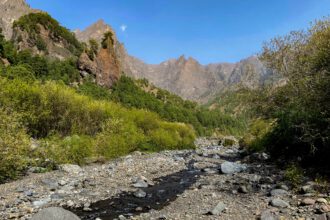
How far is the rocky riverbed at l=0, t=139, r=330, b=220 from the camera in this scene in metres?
15.8

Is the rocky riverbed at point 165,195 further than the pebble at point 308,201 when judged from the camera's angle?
Yes

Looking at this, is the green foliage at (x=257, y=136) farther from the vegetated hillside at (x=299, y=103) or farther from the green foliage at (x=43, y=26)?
the green foliage at (x=43, y=26)

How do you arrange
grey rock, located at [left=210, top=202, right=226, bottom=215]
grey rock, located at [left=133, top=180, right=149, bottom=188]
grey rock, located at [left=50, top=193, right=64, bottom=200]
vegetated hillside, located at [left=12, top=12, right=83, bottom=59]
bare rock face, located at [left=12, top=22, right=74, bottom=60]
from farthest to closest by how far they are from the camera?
1. vegetated hillside, located at [left=12, top=12, right=83, bottom=59]
2. bare rock face, located at [left=12, top=22, right=74, bottom=60]
3. grey rock, located at [left=133, top=180, right=149, bottom=188]
4. grey rock, located at [left=50, top=193, right=64, bottom=200]
5. grey rock, located at [left=210, top=202, right=226, bottom=215]

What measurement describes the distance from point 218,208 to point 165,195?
5.95m

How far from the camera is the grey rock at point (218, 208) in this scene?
15792mm

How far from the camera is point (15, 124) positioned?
23.1m

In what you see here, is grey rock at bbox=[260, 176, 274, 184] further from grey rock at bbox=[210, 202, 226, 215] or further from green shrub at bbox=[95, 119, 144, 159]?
green shrub at bbox=[95, 119, 144, 159]

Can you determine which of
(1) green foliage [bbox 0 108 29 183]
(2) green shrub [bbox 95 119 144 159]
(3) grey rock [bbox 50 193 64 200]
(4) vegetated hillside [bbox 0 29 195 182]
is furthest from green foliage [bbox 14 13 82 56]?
(3) grey rock [bbox 50 193 64 200]

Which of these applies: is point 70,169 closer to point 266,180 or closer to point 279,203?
point 266,180

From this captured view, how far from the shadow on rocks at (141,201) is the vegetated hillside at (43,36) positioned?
298ft

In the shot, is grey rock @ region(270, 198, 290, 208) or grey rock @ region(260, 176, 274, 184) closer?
grey rock @ region(270, 198, 290, 208)

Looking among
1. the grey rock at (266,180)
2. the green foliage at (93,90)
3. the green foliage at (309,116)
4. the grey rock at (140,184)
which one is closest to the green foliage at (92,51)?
the green foliage at (93,90)

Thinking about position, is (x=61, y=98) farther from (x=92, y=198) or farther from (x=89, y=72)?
(x=89, y=72)

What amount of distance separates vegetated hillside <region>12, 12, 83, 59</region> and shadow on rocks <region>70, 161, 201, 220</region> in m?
90.8
